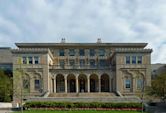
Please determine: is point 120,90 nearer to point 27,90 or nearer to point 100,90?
point 100,90

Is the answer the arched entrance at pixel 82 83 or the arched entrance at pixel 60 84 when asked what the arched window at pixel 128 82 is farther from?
the arched entrance at pixel 60 84

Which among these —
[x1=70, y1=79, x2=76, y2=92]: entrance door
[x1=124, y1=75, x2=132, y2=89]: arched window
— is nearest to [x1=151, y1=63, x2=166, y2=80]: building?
[x1=124, y1=75, x2=132, y2=89]: arched window

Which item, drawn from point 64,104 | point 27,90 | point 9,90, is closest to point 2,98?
point 9,90

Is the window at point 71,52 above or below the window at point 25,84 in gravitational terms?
above

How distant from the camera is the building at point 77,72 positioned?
70.0 meters

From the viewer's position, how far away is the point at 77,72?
7269 cm

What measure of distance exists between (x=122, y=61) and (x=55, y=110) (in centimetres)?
2419

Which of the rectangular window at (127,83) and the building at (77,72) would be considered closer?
the building at (77,72)

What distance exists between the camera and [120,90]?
70062 millimetres

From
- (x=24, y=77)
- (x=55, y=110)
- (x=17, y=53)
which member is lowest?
(x=55, y=110)

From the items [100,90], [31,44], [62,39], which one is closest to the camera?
[100,90]

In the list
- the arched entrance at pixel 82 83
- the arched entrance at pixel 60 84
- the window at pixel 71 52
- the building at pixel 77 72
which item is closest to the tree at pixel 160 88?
the building at pixel 77 72

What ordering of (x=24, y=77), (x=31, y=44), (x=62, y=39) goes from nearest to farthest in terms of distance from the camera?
(x=24, y=77) < (x=31, y=44) < (x=62, y=39)

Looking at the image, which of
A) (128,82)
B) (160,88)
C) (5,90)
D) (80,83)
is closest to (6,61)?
(80,83)
